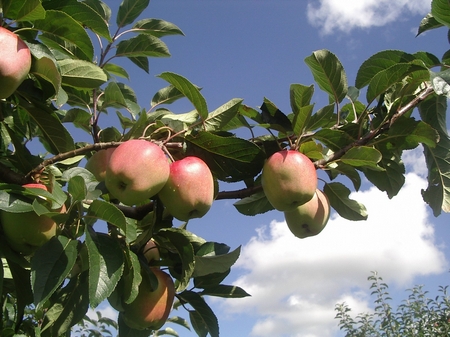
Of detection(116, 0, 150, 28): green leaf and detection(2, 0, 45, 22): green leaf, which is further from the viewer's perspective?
detection(116, 0, 150, 28): green leaf

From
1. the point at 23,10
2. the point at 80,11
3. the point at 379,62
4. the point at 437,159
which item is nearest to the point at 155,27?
the point at 80,11

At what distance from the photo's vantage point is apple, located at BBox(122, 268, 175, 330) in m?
1.68

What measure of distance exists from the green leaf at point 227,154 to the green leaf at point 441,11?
2.81 feet

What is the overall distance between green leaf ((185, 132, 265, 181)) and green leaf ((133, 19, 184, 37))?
3.51 ft

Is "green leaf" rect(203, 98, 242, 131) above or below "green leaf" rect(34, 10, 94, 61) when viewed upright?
below

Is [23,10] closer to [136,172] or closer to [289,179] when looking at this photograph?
[136,172]

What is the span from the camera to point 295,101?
1.70 meters

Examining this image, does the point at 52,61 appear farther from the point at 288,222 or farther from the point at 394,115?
the point at 394,115

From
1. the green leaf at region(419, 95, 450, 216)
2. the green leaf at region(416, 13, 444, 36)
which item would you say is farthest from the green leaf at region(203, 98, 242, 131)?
the green leaf at region(416, 13, 444, 36)

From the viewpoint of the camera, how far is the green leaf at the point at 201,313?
195 cm

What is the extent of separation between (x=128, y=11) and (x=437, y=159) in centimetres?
177

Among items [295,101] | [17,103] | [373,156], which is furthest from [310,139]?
[17,103]

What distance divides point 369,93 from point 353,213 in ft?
1.63

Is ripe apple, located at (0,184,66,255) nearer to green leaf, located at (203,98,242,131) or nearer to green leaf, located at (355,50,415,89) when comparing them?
green leaf, located at (203,98,242,131)
